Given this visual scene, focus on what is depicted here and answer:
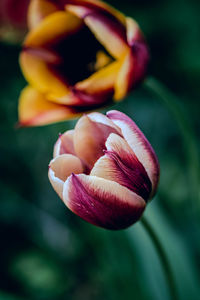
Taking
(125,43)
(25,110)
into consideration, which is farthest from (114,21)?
(25,110)

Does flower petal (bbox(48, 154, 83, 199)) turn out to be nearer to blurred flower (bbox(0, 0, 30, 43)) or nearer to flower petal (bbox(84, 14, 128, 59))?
flower petal (bbox(84, 14, 128, 59))

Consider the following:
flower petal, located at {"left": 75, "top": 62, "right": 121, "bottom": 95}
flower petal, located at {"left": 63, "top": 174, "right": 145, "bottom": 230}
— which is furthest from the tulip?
flower petal, located at {"left": 75, "top": 62, "right": 121, "bottom": 95}

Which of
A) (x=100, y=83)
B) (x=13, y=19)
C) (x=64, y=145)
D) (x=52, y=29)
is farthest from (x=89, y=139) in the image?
(x=13, y=19)

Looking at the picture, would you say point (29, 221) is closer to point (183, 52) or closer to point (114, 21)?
point (183, 52)

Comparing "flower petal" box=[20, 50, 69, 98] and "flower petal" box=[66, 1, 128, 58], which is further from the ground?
"flower petal" box=[66, 1, 128, 58]

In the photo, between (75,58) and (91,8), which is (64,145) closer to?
(91,8)

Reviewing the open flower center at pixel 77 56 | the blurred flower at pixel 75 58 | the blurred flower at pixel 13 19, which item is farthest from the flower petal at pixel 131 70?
the blurred flower at pixel 13 19
